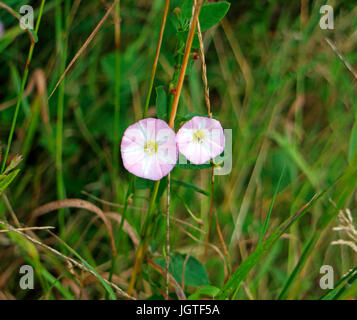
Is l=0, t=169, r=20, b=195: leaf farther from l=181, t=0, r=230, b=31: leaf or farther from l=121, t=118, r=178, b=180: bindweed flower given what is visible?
l=181, t=0, r=230, b=31: leaf

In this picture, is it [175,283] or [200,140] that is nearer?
[200,140]

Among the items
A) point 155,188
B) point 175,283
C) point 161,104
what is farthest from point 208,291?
point 161,104

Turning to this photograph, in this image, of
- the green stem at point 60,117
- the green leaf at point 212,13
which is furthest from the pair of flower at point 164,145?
the green stem at point 60,117

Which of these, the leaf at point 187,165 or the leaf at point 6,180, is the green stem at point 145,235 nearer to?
the leaf at point 187,165

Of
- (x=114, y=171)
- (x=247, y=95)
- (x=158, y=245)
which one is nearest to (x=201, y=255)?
(x=158, y=245)

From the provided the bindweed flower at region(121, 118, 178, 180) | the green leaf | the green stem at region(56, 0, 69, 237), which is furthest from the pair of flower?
the green stem at region(56, 0, 69, 237)

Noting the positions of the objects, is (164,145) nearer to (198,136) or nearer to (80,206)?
(198,136)
